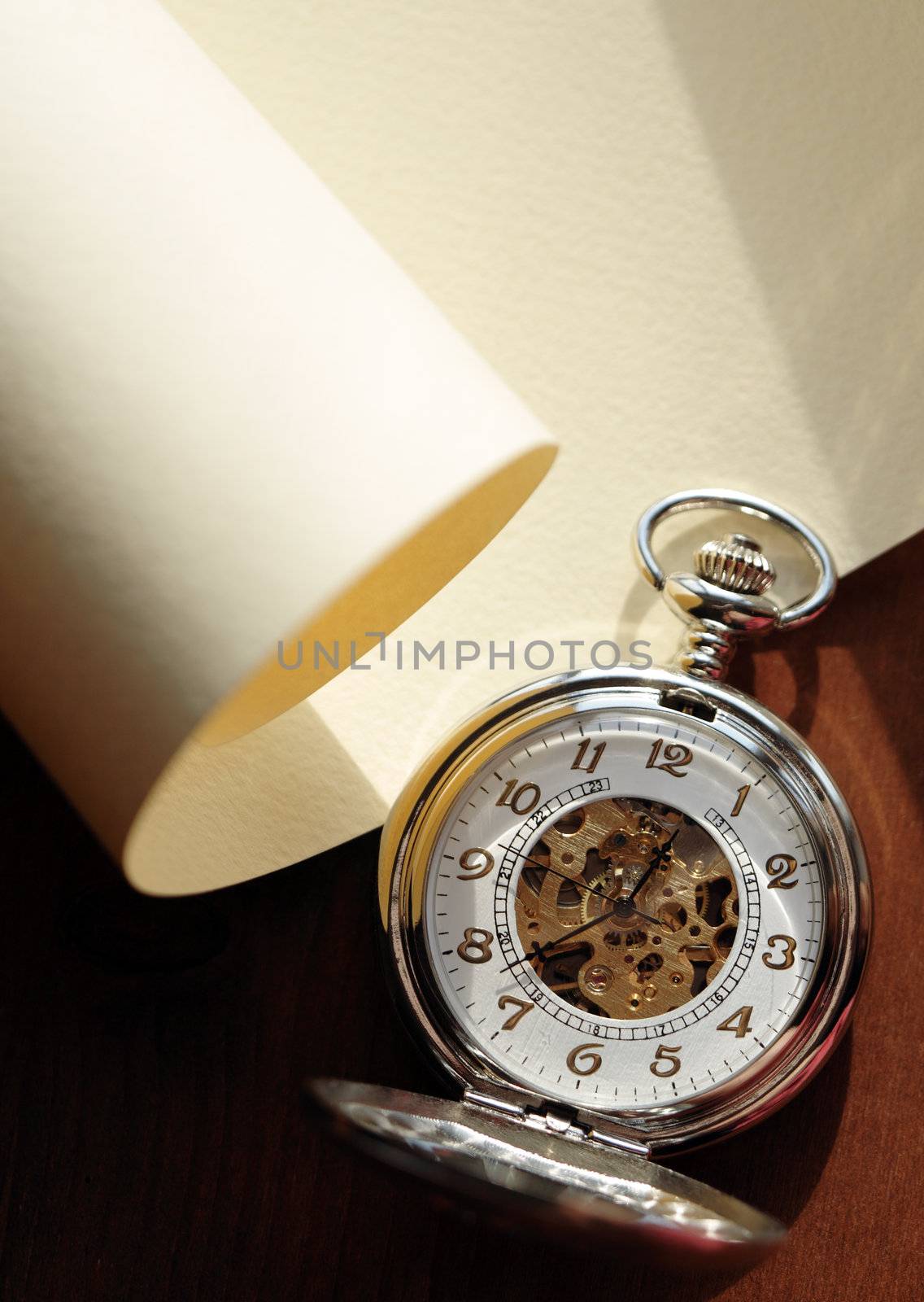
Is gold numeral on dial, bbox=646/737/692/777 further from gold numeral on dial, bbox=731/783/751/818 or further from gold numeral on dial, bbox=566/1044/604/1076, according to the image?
gold numeral on dial, bbox=566/1044/604/1076

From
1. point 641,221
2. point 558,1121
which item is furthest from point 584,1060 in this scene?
point 641,221

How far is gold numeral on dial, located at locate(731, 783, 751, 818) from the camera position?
0.56 metres

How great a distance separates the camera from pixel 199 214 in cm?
40

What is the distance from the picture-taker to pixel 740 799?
0.56 meters

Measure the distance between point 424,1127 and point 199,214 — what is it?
0.40 meters

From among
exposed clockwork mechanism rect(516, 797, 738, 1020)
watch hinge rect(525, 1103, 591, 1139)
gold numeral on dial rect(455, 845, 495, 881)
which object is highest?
gold numeral on dial rect(455, 845, 495, 881)

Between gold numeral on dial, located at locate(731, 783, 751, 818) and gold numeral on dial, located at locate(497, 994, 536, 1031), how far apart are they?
148 mm

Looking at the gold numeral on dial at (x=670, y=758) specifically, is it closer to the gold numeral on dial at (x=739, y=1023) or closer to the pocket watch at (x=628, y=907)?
the pocket watch at (x=628, y=907)

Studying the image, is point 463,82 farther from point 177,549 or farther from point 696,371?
point 177,549

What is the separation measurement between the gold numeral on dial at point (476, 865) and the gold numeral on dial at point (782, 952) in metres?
0.15

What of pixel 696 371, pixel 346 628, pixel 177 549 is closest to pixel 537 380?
pixel 696 371

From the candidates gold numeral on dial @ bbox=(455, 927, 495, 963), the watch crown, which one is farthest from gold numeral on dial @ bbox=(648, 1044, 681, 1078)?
the watch crown

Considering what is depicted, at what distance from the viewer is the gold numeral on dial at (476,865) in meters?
0.56

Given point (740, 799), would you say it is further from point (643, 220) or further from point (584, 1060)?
point (643, 220)
